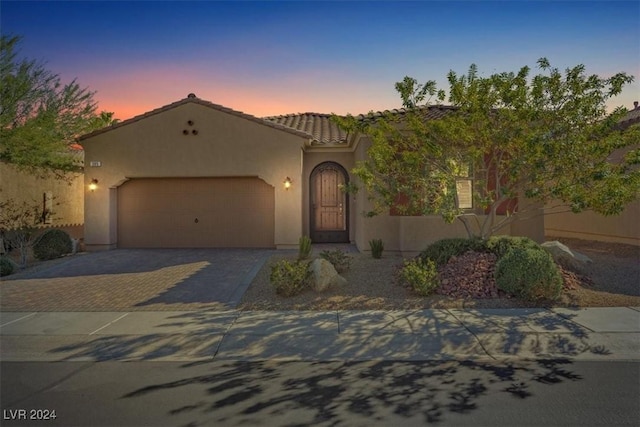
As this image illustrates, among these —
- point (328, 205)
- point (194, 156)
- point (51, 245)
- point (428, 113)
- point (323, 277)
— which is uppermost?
point (428, 113)

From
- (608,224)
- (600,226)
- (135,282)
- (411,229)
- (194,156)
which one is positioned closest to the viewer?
(135,282)

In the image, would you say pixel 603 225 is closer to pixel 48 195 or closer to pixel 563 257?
pixel 563 257

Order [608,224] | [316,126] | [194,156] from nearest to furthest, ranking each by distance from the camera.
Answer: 1. [194,156]
2. [608,224]
3. [316,126]

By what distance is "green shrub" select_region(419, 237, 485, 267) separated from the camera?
9227 millimetres

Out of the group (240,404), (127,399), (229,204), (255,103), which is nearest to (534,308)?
(240,404)

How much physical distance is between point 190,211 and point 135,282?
235 inches

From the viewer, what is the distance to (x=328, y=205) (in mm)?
15688

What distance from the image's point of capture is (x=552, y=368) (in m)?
4.92

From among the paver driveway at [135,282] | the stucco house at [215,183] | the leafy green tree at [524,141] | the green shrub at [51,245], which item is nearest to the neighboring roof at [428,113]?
the stucco house at [215,183]

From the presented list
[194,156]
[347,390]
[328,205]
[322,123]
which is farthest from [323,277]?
[322,123]

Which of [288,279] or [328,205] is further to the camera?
[328,205]

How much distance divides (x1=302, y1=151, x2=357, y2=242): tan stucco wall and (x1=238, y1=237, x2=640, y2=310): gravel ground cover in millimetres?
5287

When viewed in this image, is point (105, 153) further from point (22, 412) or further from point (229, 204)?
point (22, 412)

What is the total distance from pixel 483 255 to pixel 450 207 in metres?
1.30
